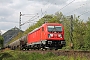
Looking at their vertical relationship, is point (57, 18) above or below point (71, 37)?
above

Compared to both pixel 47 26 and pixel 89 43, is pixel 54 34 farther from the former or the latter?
pixel 89 43

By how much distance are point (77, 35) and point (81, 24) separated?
16.0 feet

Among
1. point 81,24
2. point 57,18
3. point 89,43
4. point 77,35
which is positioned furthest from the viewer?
point 57,18

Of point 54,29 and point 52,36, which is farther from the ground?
point 54,29

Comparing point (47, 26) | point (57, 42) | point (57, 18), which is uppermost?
point (57, 18)

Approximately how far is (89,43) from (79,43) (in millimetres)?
5420

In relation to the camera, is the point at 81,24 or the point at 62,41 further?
the point at 81,24

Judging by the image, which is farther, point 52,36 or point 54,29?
point 54,29

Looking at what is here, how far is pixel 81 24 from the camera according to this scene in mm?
52562

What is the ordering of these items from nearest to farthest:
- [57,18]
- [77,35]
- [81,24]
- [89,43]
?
[89,43] < [77,35] < [81,24] < [57,18]

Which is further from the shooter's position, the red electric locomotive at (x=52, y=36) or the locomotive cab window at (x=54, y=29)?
the locomotive cab window at (x=54, y=29)

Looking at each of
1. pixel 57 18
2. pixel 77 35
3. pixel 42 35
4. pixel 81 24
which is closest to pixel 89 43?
pixel 77 35

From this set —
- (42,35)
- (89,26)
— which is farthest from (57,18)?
(42,35)

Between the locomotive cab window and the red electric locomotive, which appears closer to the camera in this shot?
the red electric locomotive
